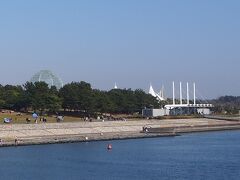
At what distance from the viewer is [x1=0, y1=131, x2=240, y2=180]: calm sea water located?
4153 cm

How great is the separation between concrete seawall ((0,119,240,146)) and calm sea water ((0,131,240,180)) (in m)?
3.38

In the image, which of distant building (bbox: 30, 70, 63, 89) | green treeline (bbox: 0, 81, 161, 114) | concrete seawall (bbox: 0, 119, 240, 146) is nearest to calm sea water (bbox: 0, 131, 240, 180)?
concrete seawall (bbox: 0, 119, 240, 146)

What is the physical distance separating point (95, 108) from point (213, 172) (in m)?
53.7

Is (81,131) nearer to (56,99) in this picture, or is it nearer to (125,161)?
(56,99)

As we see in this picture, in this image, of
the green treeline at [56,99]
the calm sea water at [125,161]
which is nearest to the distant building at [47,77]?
the green treeline at [56,99]

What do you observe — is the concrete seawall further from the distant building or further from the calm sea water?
the distant building

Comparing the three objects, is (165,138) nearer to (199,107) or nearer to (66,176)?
(66,176)

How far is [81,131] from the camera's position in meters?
75.2

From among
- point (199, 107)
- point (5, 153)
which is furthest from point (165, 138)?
point (199, 107)

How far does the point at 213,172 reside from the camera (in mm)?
42250

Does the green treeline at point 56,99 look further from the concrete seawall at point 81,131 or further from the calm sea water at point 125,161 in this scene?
the calm sea water at point 125,161

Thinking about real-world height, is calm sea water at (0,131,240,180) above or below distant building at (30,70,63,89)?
below

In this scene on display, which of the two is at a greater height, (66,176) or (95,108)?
(95,108)

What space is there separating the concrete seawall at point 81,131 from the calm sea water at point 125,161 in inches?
133
